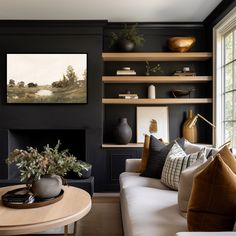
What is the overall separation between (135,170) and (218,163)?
1.89m

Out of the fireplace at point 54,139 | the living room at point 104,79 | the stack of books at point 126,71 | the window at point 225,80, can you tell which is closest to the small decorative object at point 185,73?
the living room at point 104,79

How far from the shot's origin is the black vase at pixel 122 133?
3.85 meters

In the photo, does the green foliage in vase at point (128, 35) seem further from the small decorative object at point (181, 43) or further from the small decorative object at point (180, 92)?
the small decorative object at point (180, 92)

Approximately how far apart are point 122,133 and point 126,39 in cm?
144

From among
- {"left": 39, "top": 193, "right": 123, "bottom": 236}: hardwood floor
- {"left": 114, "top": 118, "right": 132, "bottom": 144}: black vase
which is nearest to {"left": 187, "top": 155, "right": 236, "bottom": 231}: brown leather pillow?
{"left": 39, "top": 193, "right": 123, "bottom": 236}: hardwood floor

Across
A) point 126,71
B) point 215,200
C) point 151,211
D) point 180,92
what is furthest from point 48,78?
point 215,200

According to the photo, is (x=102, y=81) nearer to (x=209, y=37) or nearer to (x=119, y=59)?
(x=119, y=59)

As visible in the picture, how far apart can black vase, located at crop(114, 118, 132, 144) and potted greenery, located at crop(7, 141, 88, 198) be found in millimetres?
1956

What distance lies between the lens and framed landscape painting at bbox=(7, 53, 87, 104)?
12.8 feet

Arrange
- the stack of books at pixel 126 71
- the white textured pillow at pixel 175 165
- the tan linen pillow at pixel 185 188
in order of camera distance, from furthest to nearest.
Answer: the stack of books at pixel 126 71
the white textured pillow at pixel 175 165
the tan linen pillow at pixel 185 188

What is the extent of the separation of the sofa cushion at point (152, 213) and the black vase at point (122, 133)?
153cm

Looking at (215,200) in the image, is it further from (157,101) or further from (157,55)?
(157,55)

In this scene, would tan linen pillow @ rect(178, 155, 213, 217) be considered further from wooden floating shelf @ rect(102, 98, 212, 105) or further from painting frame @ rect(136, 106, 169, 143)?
painting frame @ rect(136, 106, 169, 143)

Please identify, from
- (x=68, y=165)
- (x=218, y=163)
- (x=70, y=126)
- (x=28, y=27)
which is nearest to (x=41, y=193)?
(x=68, y=165)
